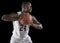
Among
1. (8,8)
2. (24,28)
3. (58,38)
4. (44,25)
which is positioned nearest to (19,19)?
(24,28)

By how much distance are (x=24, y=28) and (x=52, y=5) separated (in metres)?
0.50

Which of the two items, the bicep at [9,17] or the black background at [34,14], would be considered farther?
the black background at [34,14]

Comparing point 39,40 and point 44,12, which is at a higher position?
point 44,12

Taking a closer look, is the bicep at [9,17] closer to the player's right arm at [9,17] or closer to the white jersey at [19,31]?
the player's right arm at [9,17]

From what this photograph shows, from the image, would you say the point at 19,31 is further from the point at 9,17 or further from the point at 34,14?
the point at 34,14

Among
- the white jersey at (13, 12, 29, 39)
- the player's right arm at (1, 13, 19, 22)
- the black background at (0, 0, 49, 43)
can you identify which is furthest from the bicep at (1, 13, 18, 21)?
the black background at (0, 0, 49, 43)

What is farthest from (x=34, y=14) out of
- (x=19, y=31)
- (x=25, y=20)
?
(x=25, y=20)

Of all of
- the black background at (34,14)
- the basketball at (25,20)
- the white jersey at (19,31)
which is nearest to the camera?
the basketball at (25,20)

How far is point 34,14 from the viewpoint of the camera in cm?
268

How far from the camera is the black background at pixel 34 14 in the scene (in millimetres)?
2596

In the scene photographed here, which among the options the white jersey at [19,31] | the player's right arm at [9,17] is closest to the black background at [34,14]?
the white jersey at [19,31]

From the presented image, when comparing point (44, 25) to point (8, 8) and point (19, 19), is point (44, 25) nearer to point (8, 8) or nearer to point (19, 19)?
point (8, 8)

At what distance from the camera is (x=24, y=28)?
2.39m

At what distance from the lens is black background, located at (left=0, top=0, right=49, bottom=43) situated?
8.52ft
